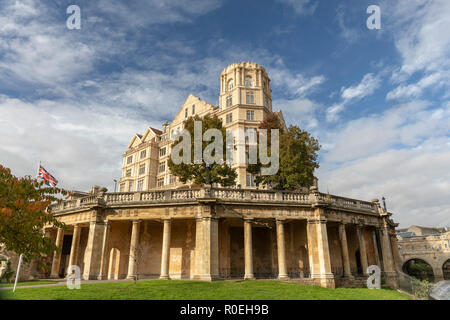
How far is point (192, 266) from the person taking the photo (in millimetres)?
25562

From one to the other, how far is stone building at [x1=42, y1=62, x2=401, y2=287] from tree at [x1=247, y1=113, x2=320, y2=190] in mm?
7176

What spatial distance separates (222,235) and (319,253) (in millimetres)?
8511

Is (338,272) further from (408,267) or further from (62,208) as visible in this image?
(408,267)

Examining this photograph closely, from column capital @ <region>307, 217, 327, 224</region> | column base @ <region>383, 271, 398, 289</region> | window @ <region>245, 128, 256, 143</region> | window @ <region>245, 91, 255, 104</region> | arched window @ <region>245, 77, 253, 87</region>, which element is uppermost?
arched window @ <region>245, 77, 253, 87</region>

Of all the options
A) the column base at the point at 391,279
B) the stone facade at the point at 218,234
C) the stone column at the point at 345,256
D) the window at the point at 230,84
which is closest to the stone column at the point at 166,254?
the stone facade at the point at 218,234

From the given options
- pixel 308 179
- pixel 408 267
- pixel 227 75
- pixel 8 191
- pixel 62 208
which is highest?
pixel 227 75

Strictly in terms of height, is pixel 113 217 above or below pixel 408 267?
above

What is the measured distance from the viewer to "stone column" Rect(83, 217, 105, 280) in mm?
23002

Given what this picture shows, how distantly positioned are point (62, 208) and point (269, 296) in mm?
23104

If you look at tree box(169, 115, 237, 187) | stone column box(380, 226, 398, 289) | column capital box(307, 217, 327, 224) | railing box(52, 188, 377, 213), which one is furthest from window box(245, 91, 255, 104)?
column capital box(307, 217, 327, 224)

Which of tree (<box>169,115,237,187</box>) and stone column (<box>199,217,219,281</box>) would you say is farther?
tree (<box>169,115,237,187</box>)
